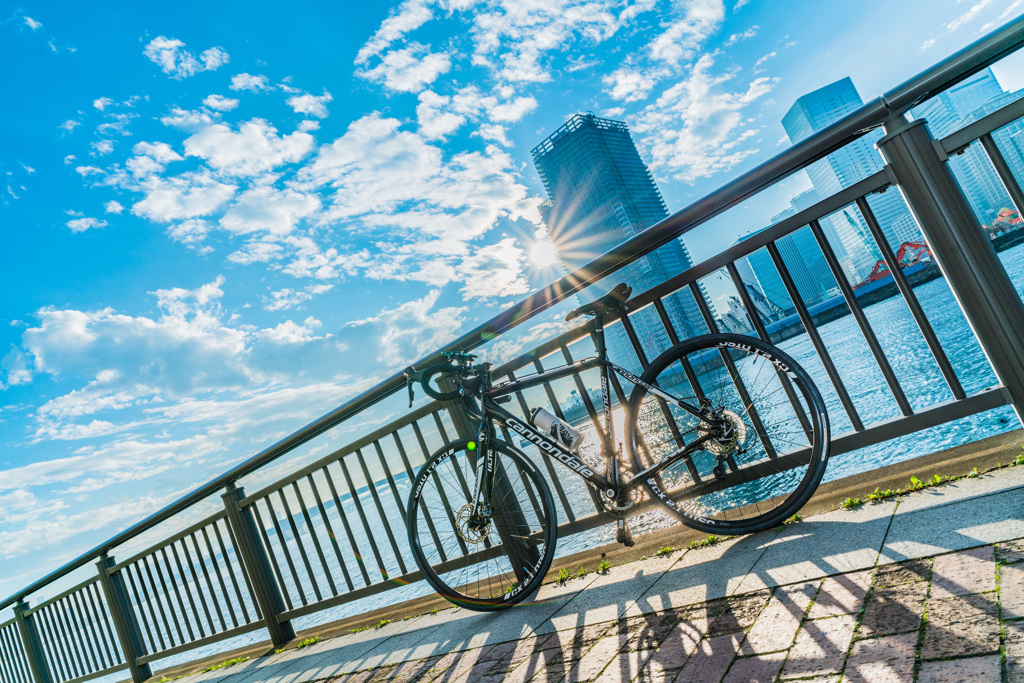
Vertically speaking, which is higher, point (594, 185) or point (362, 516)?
point (594, 185)

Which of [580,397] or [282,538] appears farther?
[282,538]

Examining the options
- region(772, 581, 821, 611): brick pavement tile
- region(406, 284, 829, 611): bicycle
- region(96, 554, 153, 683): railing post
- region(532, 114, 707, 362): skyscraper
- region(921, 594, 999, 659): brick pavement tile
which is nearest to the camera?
region(921, 594, 999, 659): brick pavement tile

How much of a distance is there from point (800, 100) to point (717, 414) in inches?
7883

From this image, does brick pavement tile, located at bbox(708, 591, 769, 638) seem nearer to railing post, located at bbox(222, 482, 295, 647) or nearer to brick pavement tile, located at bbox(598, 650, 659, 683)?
brick pavement tile, located at bbox(598, 650, 659, 683)

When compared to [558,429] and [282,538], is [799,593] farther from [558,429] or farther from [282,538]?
[282,538]

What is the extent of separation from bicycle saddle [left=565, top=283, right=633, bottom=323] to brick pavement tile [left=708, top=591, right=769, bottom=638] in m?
1.24

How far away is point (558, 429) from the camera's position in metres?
2.52

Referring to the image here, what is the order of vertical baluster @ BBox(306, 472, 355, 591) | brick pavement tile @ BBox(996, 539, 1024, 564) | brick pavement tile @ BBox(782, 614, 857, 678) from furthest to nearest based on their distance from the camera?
vertical baluster @ BBox(306, 472, 355, 591), brick pavement tile @ BBox(996, 539, 1024, 564), brick pavement tile @ BBox(782, 614, 857, 678)

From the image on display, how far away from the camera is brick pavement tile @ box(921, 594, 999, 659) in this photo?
1102 mm

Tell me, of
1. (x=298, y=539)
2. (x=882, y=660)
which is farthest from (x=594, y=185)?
(x=882, y=660)

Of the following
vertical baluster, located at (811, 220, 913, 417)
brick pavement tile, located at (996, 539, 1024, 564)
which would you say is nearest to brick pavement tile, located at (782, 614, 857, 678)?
brick pavement tile, located at (996, 539, 1024, 564)

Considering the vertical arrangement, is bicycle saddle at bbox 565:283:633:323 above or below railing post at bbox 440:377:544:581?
above

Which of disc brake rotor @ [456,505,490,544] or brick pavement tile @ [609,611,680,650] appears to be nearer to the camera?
brick pavement tile @ [609,611,680,650]

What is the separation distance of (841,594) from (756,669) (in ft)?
1.29
